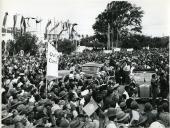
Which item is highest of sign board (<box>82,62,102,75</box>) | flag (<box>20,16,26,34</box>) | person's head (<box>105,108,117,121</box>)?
flag (<box>20,16,26,34</box>)

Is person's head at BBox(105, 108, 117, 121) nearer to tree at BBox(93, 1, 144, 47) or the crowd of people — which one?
the crowd of people

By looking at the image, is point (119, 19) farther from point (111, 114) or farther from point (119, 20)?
point (111, 114)

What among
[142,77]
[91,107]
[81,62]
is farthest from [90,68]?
[91,107]

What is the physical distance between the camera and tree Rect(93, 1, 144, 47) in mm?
6562

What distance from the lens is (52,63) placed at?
6.58 metres

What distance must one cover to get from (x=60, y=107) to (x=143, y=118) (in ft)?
4.96

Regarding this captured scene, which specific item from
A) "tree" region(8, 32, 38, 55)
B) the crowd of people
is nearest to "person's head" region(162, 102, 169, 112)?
the crowd of people

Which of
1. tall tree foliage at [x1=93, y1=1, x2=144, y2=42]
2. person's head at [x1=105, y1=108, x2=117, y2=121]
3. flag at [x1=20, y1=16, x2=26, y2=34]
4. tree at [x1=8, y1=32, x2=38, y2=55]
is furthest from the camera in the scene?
tree at [x1=8, y1=32, x2=38, y2=55]

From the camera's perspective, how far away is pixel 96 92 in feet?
21.3

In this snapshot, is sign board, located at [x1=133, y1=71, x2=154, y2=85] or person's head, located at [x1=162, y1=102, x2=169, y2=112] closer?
person's head, located at [x1=162, y1=102, x2=169, y2=112]

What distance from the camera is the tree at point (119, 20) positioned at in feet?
21.5

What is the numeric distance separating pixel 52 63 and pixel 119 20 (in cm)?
157

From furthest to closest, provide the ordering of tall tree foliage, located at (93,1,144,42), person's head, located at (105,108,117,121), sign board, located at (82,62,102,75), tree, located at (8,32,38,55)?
sign board, located at (82,62,102,75) → tree, located at (8,32,38,55) → tall tree foliage, located at (93,1,144,42) → person's head, located at (105,108,117,121)

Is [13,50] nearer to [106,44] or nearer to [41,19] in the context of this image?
[41,19]
